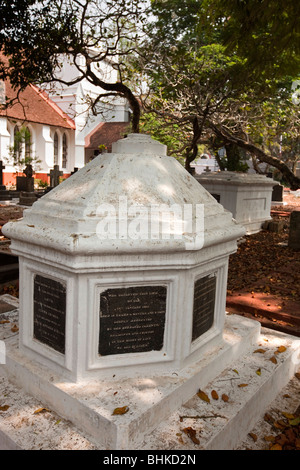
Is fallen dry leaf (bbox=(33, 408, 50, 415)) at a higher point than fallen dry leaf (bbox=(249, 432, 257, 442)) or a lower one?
higher

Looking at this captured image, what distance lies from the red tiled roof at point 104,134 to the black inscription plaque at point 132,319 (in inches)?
1275

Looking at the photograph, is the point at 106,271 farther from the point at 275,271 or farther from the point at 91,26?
the point at 91,26

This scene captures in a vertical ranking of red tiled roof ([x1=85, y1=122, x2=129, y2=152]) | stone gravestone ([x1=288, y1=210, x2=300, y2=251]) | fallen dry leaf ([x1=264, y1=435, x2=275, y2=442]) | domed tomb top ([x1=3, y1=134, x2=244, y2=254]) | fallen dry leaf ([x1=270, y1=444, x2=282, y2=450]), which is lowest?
fallen dry leaf ([x1=264, y1=435, x2=275, y2=442])

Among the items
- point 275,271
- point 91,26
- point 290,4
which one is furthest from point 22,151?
point 290,4

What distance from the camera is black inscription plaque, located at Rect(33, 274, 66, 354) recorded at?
3.08m

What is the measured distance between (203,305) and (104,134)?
3387cm

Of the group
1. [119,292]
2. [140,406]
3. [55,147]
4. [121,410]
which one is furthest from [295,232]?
[55,147]

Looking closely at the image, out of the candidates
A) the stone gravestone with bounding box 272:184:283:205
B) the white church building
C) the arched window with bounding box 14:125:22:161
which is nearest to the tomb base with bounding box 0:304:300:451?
the stone gravestone with bounding box 272:184:283:205

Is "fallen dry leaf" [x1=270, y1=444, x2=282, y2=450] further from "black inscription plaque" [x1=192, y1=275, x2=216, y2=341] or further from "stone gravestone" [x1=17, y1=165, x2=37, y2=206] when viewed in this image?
"stone gravestone" [x1=17, y1=165, x2=37, y2=206]

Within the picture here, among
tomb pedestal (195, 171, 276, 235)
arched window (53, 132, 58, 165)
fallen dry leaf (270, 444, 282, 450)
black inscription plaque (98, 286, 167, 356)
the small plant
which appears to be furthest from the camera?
arched window (53, 132, 58, 165)

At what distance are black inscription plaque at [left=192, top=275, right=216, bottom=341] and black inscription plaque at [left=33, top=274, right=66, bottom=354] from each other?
1117mm
